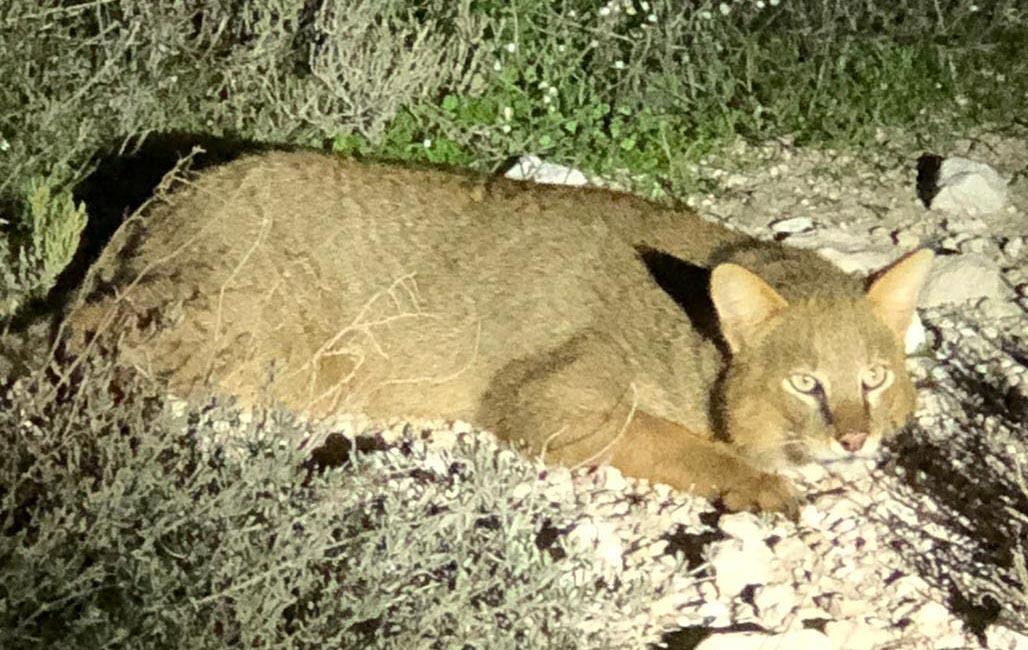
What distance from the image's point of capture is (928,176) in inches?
272

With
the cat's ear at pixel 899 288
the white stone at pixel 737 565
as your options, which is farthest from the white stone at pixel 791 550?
the cat's ear at pixel 899 288

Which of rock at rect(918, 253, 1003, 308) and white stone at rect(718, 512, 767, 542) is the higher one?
rock at rect(918, 253, 1003, 308)

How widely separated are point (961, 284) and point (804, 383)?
5.61 ft

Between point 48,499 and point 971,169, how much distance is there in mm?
4858

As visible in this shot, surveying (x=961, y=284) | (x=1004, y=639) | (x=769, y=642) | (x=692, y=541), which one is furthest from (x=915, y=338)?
(x=769, y=642)

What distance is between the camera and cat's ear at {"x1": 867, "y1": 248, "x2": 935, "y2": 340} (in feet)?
15.3

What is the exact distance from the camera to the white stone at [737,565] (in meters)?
4.25

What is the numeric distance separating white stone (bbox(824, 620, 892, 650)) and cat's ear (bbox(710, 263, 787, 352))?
1088mm

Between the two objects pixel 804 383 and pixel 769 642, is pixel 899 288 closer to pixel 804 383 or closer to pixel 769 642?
pixel 804 383

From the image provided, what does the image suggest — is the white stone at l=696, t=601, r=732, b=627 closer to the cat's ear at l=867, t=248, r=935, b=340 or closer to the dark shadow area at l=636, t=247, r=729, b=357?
the dark shadow area at l=636, t=247, r=729, b=357

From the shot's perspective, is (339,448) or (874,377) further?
(339,448)

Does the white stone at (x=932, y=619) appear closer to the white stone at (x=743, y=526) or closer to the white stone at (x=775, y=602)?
the white stone at (x=775, y=602)

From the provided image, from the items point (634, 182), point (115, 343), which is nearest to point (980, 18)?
point (634, 182)

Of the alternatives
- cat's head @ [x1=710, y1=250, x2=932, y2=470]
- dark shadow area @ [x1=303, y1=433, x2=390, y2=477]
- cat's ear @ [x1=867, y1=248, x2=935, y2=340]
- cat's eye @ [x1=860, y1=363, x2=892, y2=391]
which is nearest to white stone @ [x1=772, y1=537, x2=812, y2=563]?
cat's head @ [x1=710, y1=250, x2=932, y2=470]
